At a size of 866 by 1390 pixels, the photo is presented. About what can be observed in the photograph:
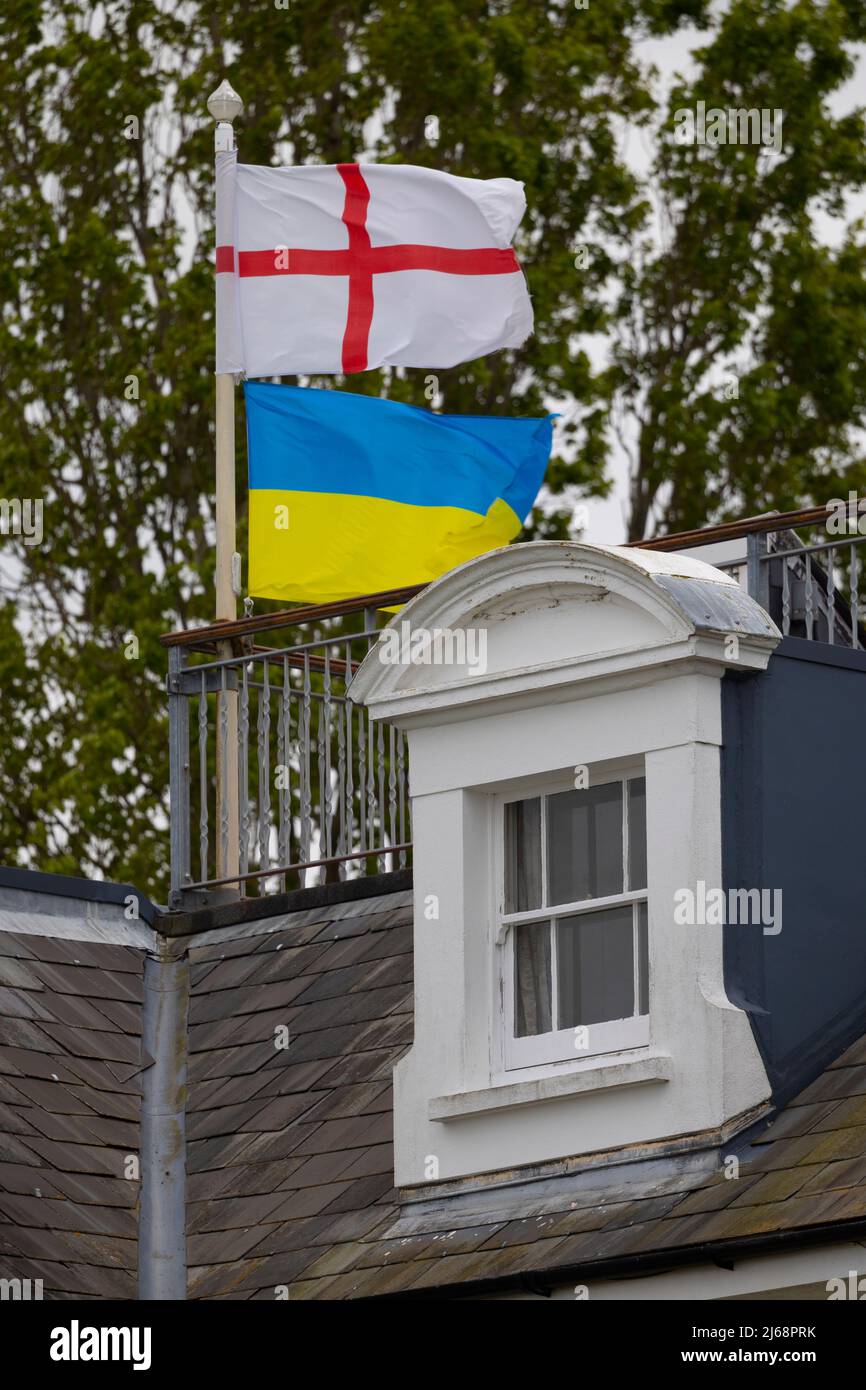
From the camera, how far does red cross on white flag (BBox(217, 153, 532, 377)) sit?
16.3m

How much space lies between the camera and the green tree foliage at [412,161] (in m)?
30.2

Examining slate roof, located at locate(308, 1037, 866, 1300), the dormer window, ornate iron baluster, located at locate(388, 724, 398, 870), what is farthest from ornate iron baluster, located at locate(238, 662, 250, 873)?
slate roof, located at locate(308, 1037, 866, 1300)

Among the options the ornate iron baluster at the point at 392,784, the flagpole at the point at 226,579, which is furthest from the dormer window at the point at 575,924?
the flagpole at the point at 226,579

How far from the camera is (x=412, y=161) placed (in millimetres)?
31312

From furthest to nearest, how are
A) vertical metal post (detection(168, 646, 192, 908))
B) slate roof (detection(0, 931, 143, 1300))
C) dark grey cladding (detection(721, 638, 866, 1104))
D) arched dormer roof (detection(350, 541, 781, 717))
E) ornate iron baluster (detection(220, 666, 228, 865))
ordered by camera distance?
ornate iron baluster (detection(220, 666, 228, 865)) → vertical metal post (detection(168, 646, 192, 908)) → slate roof (detection(0, 931, 143, 1300)) → arched dormer roof (detection(350, 541, 781, 717)) → dark grey cladding (detection(721, 638, 866, 1104))

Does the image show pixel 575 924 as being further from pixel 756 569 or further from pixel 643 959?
pixel 756 569

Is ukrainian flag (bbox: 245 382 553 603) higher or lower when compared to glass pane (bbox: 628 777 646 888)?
higher

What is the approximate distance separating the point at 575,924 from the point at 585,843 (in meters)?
0.29

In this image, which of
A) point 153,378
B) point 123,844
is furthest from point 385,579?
point 153,378

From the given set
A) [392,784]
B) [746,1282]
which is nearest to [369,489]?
[392,784]

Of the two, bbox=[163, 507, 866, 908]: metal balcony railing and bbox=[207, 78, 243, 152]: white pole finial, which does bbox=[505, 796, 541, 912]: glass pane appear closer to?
bbox=[163, 507, 866, 908]: metal balcony railing

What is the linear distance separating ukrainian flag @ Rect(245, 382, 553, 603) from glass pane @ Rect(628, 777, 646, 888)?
4.32 meters
